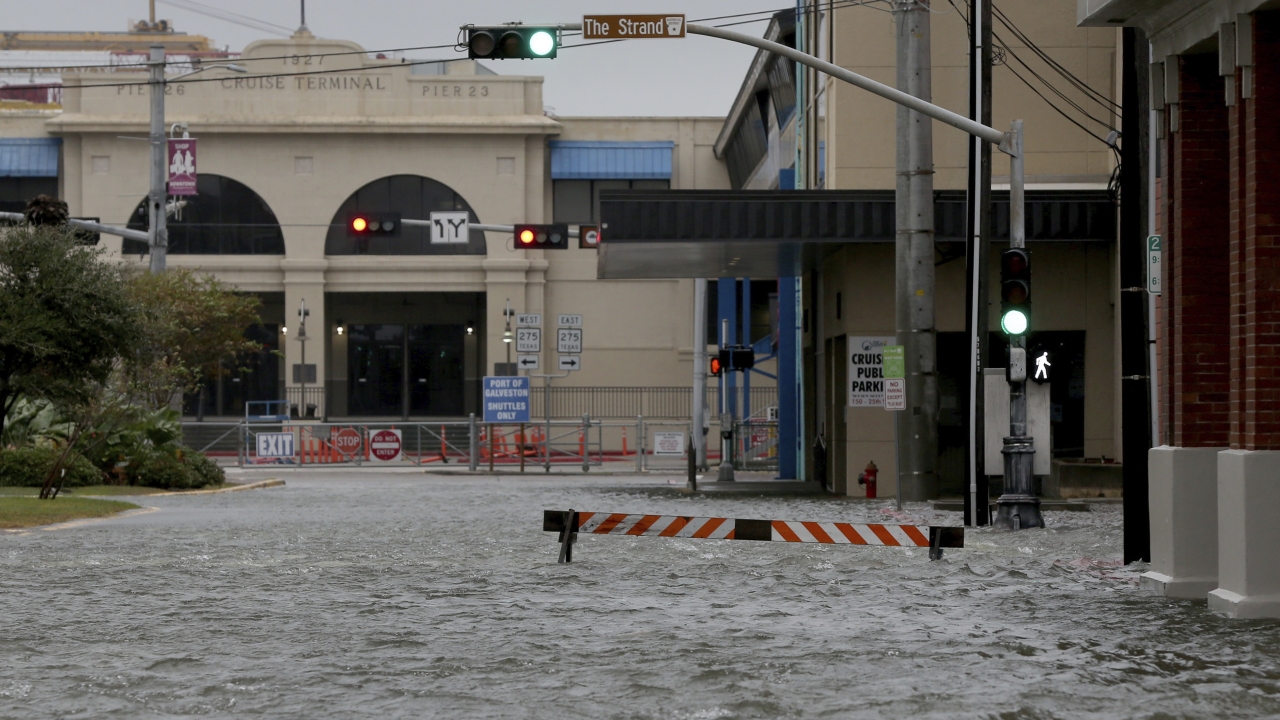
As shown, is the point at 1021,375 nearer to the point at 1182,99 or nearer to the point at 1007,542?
the point at 1007,542

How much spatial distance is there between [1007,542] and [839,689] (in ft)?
33.9

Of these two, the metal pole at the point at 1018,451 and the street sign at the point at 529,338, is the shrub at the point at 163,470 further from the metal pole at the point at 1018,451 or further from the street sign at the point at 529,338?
the metal pole at the point at 1018,451

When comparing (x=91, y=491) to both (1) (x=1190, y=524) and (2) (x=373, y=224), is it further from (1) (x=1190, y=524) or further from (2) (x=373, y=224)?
(1) (x=1190, y=524)

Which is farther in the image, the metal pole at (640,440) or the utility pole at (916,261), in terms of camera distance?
the metal pole at (640,440)

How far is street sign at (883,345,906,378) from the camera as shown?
77.8 ft

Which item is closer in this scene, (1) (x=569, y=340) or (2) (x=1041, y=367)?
(2) (x=1041, y=367)

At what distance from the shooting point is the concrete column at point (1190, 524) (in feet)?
43.1

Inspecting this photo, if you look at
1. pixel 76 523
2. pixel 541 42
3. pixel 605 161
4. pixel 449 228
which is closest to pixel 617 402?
pixel 605 161

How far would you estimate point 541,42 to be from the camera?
1853 cm

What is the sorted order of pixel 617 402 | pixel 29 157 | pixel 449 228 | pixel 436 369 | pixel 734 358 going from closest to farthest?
pixel 734 358
pixel 449 228
pixel 29 157
pixel 617 402
pixel 436 369

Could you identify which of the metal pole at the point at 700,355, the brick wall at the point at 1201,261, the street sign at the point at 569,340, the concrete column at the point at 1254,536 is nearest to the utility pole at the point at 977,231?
the brick wall at the point at 1201,261

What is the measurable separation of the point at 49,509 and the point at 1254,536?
17744mm

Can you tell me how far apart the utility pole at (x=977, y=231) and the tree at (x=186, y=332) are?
17613 mm

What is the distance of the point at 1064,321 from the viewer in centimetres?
2958
